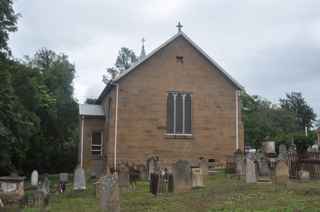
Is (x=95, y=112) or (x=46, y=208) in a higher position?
(x=95, y=112)

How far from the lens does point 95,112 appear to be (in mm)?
31422

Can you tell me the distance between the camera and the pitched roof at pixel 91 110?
3068 cm

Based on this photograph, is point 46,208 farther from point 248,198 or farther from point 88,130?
point 88,130

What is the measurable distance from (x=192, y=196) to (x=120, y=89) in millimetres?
14498

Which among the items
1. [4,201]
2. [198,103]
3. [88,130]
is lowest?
[4,201]

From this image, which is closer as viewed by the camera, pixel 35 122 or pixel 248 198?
pixel 248 198

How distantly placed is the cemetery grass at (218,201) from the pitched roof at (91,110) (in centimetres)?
1486

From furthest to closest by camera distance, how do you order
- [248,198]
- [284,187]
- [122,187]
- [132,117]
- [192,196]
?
[132,117] < [122,187] < [284,187] < [192,196] < [248,198]

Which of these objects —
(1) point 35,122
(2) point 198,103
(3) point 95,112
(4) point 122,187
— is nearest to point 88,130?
(3) point 95,112

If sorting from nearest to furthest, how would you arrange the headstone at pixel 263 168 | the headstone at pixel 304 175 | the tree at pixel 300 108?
the headstone at pixel 304 175 → the headstone at pixel 263 168 → the tree at pixel 300 108

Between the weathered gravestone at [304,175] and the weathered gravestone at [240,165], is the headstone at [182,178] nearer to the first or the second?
the weathered gravestone at [240,165]

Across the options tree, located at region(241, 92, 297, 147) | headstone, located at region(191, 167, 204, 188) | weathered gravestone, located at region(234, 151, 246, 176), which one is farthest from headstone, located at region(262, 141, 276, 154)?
tree, located at region(241, 92, 297, 147)

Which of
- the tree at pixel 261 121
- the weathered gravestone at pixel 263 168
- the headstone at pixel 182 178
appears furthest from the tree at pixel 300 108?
the headstone at pixel 182 178

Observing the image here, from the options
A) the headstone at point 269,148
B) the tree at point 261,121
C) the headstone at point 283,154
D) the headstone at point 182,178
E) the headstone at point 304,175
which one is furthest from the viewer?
the tree at point 261,121
